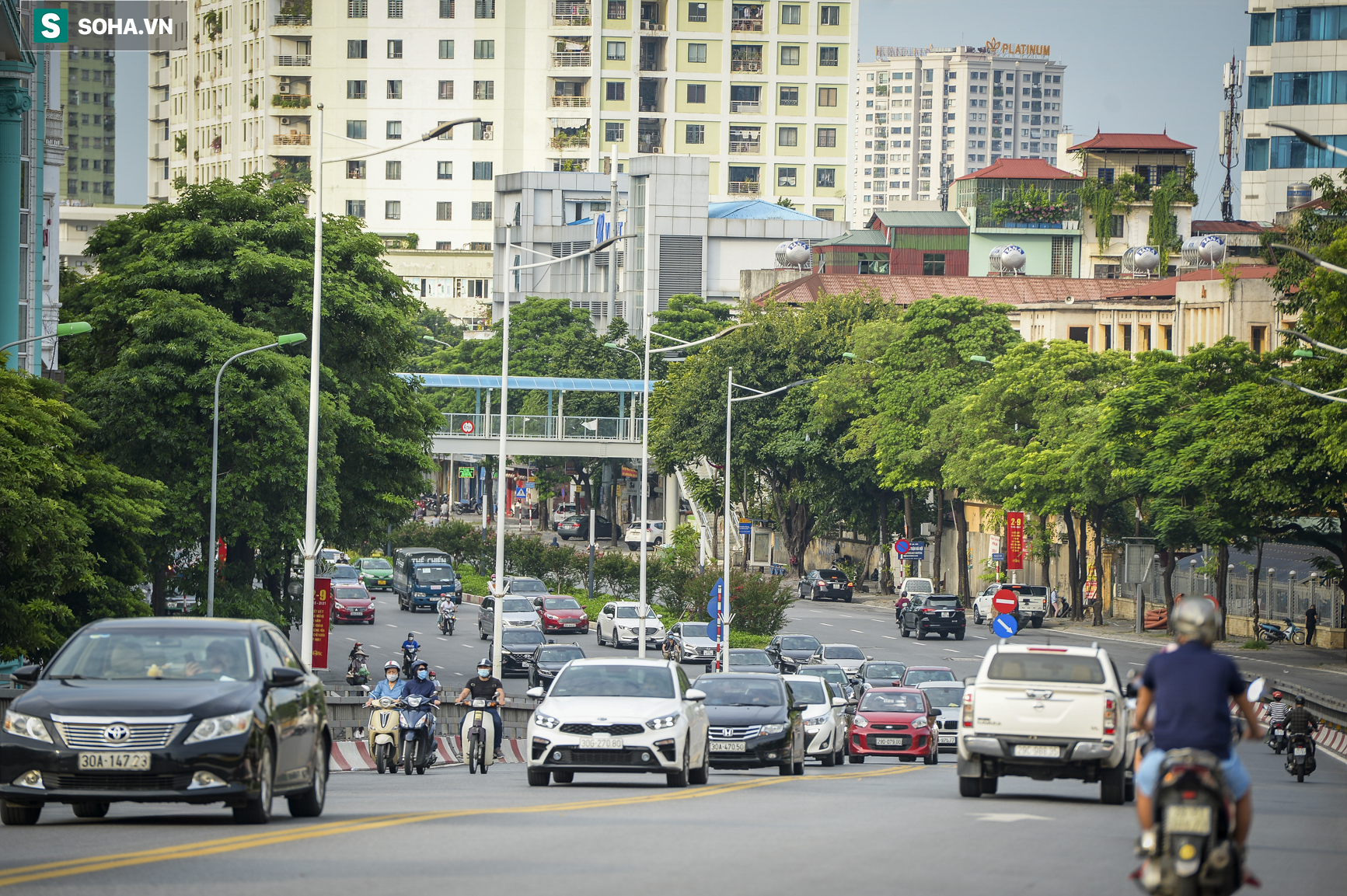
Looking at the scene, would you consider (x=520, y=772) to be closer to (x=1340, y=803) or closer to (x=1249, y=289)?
(x=1340, y=803)

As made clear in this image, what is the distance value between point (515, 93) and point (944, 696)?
12025 centimetres

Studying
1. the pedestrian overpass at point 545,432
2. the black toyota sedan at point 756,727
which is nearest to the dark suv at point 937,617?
the pedestrian overpass at point 545,432

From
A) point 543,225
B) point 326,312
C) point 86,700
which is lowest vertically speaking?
point 86,700

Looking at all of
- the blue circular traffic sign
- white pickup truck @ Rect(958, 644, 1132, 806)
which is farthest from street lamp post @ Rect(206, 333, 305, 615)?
white pickup truck @ Rect(958, 644, 1132, 806)

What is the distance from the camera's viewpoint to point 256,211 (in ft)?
147

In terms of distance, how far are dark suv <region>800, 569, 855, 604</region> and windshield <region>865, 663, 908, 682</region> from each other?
36232 mm

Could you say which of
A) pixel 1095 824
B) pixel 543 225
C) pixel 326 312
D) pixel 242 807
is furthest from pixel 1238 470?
pixel 543 225

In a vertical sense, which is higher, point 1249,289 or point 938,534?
point 1249,289

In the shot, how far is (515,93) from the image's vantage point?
496 feet

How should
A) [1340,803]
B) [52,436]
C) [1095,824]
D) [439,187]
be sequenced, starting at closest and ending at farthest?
[1095,824] < [1340,803] < [52,436] < [439,187]

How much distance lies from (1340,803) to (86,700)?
575 inches

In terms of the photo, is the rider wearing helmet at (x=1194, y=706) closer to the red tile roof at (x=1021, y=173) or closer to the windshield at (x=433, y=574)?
the windshield at (x=433, y=574)

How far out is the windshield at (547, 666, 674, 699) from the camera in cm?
1961

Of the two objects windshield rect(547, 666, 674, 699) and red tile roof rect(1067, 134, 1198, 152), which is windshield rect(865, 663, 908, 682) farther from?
red tile roof rect(1067, 134, 1198, 152)
